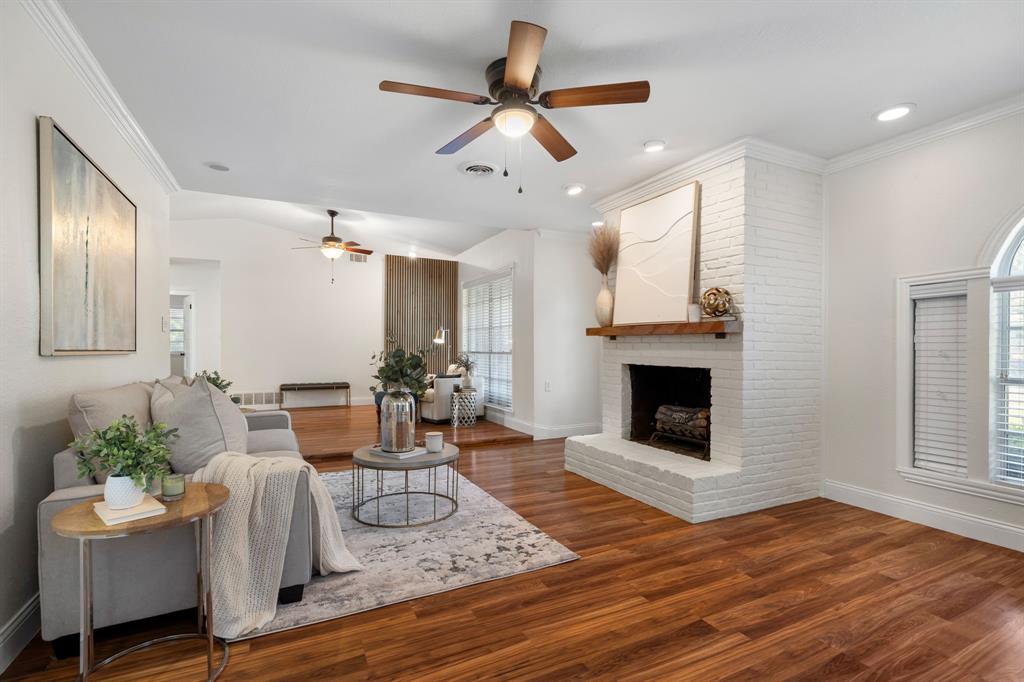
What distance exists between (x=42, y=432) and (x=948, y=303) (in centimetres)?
524

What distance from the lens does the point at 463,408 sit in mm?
7176

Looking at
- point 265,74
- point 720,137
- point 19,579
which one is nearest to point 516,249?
point 720,137

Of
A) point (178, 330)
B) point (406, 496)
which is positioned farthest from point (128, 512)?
point (178, 330)

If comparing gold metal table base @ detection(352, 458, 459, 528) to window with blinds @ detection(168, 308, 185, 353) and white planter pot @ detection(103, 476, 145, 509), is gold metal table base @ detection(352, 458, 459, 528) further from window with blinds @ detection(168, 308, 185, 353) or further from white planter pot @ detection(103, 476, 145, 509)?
window with blinds @ detection(168, 308, 185, 353)

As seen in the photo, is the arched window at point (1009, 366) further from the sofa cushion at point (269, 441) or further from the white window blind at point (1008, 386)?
the sofa cushion at point (269, 441)

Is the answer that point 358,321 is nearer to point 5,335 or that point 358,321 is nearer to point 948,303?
point 5,335

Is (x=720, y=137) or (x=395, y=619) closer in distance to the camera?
(x=395, y=619)

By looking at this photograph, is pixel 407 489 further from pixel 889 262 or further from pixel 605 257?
pixel 889 262

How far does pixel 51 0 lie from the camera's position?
7.00 ft

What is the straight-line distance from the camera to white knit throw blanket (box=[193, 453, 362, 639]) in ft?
6.89

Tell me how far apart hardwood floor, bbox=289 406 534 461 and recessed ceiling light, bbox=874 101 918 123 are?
468 centimetres

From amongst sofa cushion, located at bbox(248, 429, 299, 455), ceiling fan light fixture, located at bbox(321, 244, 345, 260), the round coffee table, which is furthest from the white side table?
sofa cushion, located at bbox(248, 429, 299, 455)

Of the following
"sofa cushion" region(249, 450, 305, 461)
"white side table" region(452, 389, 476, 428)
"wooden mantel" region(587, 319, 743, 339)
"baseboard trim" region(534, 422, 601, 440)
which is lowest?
"baseboard trim" region(534, 422, 601, 440)

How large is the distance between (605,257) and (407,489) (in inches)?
110
